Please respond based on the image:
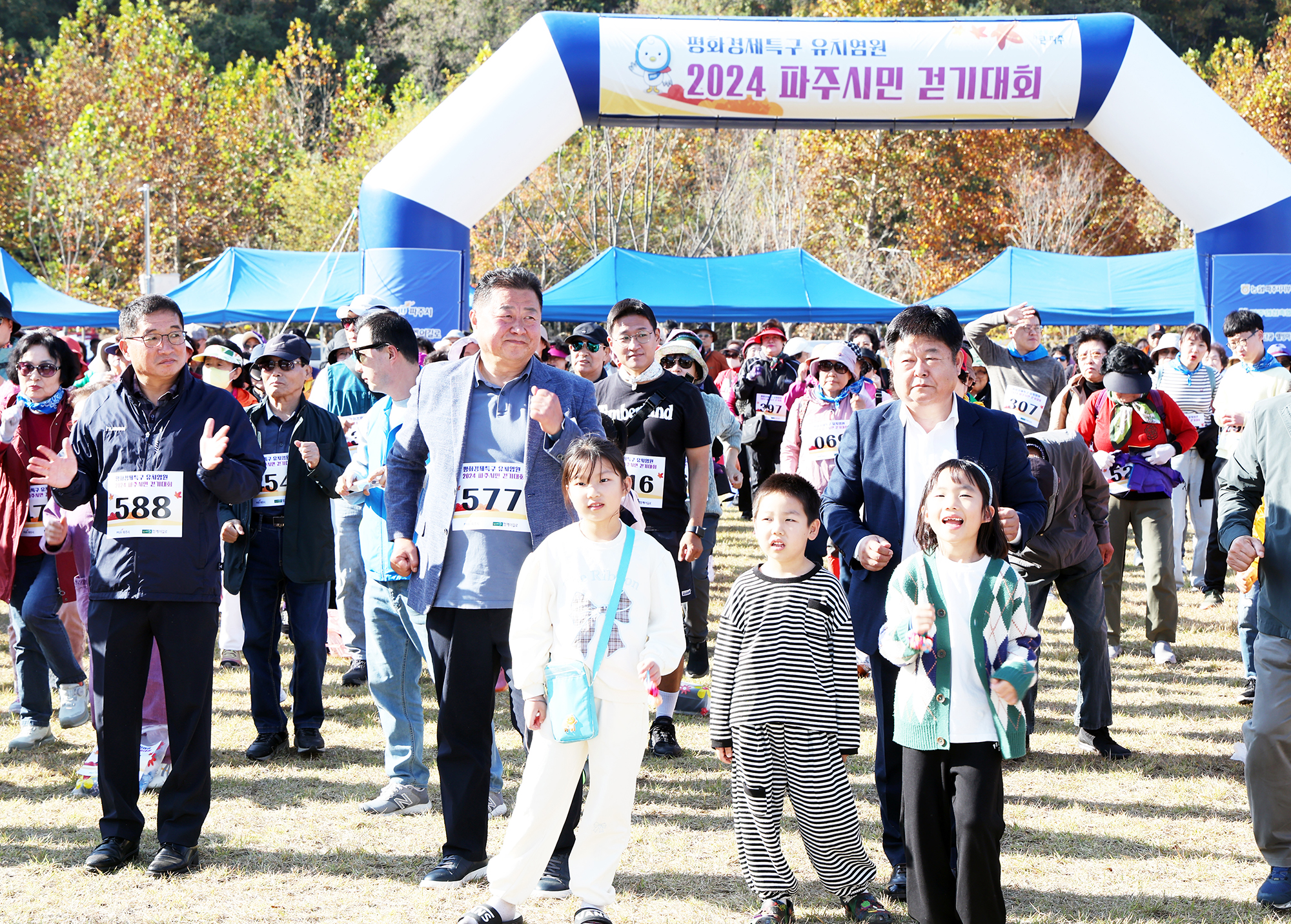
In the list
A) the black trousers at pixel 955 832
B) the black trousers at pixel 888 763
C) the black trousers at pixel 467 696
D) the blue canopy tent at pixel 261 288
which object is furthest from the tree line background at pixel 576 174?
the black trousers at pixel 955 832

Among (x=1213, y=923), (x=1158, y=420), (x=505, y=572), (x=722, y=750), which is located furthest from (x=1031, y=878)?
(x=1158, y=420)

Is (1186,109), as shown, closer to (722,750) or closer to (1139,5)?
(722,750)

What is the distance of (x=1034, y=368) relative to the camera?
26.9ft

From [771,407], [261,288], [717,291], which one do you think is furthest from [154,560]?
[261,288]

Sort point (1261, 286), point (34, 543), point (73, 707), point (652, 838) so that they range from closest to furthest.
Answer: point (652, 838), point (34, 543), point (73, 707), point (1261, 286)

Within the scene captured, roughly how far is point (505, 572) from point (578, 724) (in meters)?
0.66

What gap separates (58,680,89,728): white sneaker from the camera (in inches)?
247

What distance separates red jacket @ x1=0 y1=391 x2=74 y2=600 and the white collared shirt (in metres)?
3.88

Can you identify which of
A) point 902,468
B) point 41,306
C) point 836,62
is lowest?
point 902,468

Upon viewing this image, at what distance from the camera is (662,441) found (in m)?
5.81

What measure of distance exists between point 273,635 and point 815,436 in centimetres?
362

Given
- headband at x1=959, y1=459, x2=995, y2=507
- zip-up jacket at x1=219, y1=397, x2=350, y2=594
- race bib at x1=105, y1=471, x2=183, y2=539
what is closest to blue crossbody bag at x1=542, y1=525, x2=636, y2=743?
headband at x1=959, y1=459, x2=995, y2=507

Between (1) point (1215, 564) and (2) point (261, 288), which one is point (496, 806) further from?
(2) point (261, 288)

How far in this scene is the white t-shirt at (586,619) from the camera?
3721 millimetres
